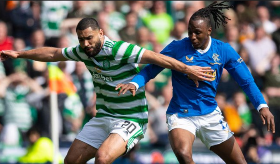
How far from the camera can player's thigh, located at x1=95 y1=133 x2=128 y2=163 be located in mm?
7035

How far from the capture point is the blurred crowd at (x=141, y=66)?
12086 millimetres

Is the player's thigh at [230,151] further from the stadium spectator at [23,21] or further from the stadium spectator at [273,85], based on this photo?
the stadium spectator at [23,21]

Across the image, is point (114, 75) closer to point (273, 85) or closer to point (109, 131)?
point (109, 131)

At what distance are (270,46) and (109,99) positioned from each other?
25.0 ft

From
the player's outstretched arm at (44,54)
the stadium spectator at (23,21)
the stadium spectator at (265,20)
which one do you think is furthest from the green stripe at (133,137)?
the stadium spectator at (265,20)

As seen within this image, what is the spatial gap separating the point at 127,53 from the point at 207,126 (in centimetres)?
144

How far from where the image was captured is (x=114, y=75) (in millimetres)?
7531

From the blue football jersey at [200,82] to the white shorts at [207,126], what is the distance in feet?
0.23

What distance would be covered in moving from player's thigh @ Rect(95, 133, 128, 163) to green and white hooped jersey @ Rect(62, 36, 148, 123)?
0.40 meters

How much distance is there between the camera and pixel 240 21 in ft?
48.4

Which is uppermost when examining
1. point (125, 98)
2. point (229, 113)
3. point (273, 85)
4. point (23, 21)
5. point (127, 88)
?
point (23, 21)

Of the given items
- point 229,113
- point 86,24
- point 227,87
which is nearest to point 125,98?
point 86,24

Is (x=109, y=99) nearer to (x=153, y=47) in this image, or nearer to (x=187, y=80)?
(x=187, y=80)

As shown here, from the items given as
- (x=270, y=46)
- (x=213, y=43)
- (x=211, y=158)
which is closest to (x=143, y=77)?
(x=213, y=43)
